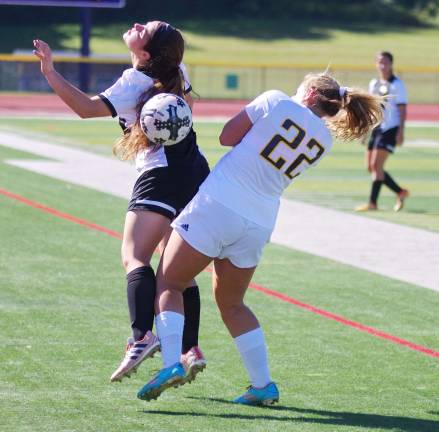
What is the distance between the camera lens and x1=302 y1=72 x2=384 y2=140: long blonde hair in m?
6.05

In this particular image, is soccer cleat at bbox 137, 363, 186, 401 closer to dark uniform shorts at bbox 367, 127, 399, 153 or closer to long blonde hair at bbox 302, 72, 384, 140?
long blonde hair at bbox 302, 72, 384, 140

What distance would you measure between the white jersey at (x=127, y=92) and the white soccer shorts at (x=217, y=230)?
59 centimetres

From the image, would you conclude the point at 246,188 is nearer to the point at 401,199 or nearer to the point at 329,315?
the point at 329,315

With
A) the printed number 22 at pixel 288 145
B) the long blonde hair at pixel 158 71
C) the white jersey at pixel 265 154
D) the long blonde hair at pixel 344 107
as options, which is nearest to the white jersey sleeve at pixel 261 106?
the white jersey at pixel 265 154

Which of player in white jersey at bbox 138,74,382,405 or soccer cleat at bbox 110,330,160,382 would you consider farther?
soccer cleat at bbox 110,330,160,382

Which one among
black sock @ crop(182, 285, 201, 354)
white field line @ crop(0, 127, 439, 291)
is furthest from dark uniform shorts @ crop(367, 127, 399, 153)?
black sock @ crop(182, 285, 201, 354)

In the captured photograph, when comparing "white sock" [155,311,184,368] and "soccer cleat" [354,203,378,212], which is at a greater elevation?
"white sock" [155,311,184,368]

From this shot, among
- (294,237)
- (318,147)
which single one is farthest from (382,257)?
(318,147)

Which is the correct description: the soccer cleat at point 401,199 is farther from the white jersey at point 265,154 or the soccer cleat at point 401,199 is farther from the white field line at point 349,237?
the white jersey at point 265,154

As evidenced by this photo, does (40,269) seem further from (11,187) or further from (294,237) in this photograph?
(11,187)

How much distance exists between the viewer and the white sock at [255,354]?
6215 mm

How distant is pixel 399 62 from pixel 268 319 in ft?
183

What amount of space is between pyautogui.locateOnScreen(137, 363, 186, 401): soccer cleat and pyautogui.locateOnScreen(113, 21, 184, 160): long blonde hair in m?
1.12

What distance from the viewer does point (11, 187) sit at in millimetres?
16031
